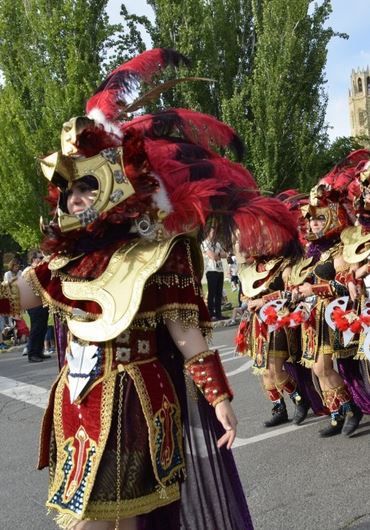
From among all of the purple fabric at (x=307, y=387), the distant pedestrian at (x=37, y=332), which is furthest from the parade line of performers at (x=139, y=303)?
the distant pedestrian at (x=37, y=332)

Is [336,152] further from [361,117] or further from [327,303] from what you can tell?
[361,117]

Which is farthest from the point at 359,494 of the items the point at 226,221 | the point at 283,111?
the point at 283,111

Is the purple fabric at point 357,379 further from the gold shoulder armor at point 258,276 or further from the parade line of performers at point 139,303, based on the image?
the parade line of performers at point 139,303

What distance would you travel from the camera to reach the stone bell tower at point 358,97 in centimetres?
10299

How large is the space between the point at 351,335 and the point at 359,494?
4.02ft

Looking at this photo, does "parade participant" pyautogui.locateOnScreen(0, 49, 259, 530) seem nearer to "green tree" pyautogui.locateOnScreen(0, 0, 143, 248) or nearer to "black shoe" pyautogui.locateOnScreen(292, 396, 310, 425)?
"black shoe" pyautogui.locateOnScreen(292, 396, 310, 425)

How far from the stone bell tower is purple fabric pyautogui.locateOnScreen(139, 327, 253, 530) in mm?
101979

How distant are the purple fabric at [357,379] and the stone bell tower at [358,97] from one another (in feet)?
326

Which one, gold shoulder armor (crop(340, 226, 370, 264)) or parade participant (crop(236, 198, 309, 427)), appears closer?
gold shoulder armor (crop(340, 226, 370, 264))

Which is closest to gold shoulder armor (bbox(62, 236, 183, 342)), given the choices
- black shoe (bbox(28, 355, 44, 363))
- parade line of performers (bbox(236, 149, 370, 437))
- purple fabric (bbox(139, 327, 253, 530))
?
purple fabric (bbox(139, 327, 253, 530))

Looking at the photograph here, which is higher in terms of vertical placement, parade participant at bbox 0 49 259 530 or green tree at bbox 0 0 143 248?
green tree at bbox 0 0 143 248

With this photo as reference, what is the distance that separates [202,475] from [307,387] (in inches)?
116

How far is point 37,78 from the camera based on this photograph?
18438 mm

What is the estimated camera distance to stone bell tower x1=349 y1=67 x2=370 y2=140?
102994mm
